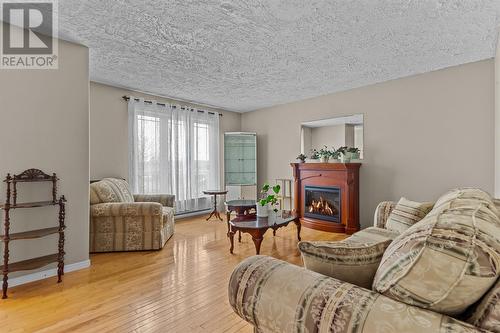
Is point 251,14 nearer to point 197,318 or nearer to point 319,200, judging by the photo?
point 197,318

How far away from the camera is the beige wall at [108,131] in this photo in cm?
420

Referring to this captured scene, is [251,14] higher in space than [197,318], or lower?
higher

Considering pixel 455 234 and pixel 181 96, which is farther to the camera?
pixel 181 96

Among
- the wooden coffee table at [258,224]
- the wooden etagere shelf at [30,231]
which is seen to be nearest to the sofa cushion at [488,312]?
the wooden coffee table at [258,224]

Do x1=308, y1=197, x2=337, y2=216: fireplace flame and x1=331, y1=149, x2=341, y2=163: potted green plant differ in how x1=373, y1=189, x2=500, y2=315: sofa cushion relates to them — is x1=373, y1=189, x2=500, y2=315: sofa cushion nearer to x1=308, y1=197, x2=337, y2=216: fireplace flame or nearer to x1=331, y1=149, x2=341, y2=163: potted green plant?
x1=331, y1=149, x2=341, y2=163: potted green plant

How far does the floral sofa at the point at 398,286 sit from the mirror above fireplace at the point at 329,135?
4.34m

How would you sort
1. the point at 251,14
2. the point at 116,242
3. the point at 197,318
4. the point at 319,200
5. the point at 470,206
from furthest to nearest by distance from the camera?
the point at 319,200 → the point at 116,242 → the point at 251,14 → the point at 197,318 → the point at 470,206

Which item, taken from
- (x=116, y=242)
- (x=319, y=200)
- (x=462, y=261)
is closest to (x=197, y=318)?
(x=462, y=261)

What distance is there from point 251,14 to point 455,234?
2.24 meters

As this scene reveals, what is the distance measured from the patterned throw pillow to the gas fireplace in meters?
1.82

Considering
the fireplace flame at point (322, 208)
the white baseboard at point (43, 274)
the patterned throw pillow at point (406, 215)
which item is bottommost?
the white baseboard at point (43, 274)

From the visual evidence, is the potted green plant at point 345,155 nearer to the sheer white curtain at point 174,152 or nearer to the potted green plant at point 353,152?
the potted green plant at point 353,152

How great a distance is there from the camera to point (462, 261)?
2.48 ft

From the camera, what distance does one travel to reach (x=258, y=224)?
3.24 m
